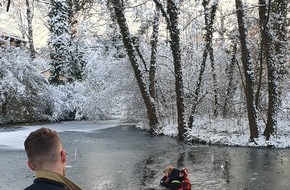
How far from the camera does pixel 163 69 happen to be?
23812 mm

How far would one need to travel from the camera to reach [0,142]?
58.0 ft

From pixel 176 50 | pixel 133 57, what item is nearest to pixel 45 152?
pixel 176 50

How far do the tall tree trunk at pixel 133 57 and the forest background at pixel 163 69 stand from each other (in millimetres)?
47

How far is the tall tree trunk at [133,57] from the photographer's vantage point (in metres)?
18.5

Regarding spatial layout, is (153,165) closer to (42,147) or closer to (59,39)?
(42,147)

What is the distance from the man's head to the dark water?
693 centimetres

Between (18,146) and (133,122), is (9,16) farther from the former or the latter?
(18,146)

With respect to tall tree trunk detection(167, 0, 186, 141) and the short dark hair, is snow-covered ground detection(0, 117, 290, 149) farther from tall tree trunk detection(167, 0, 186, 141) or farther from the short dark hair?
the short dark hair

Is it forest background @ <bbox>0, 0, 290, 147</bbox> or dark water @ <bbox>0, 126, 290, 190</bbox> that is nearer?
dark water @ <bbox>0, 126, 290, 190</bbox>

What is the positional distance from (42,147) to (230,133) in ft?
54.5

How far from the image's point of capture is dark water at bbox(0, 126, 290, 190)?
9250mm

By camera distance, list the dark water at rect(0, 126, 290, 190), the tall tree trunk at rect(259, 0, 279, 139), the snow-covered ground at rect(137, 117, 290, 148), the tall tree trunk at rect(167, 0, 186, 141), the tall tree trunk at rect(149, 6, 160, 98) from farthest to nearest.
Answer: the tall tree trunk at rect(149, 6, 160, 98)
the tall tree trunk at rect(167, 0, 186, 141)
the snow-covered ground at rect(137, 117, 290, 148)
the tall tree trunk at rect(259, 0, 279, 139)
the dark water at rect(0, 126, 290, 190)

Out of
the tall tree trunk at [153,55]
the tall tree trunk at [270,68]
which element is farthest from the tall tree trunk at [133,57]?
the tall tree trunk at [270,68]

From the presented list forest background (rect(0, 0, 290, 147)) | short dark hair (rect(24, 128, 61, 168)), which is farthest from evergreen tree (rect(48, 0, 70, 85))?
short dark hair (rect(24, 128, 61, 168))
